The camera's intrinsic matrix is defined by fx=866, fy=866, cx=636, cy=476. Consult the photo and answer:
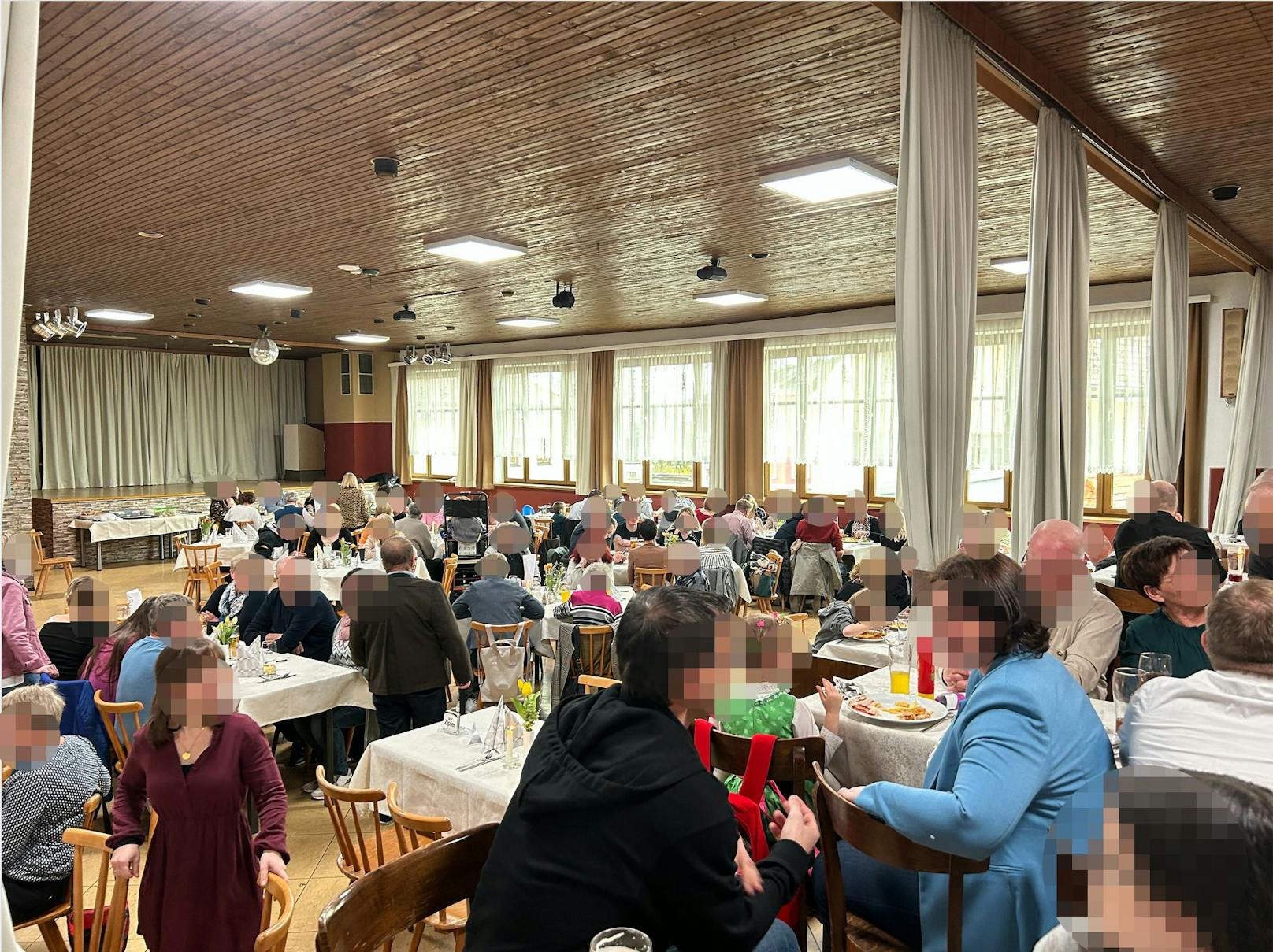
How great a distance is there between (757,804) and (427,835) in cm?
99

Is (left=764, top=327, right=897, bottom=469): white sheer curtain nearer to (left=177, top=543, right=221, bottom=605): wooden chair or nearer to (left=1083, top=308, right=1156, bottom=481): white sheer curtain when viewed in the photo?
(left=1083, top=308, right=1156, bottom=481): white sheer curtain

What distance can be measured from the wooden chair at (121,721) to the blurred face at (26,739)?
898mm

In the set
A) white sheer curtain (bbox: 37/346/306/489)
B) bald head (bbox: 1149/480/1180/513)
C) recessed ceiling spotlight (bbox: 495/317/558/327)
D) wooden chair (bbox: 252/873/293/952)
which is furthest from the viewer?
white sheer curtain (bbox: 37/346/306/489)

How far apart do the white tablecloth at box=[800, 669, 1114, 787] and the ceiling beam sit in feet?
8.40

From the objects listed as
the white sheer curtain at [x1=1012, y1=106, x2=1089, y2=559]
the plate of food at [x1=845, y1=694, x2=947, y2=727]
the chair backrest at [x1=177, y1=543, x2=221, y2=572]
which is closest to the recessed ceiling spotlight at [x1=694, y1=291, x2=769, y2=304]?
the white sheer curtain at [x1=1012, y1=106, x2=1089, y2=559]

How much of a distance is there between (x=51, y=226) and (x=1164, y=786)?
24.9ft

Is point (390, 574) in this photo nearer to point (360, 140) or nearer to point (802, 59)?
point (360, 140)

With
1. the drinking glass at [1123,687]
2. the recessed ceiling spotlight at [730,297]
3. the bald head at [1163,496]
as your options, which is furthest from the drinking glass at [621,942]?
A: the recessed ceiling spotlight at [730,297]

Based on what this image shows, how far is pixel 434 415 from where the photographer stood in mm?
16422

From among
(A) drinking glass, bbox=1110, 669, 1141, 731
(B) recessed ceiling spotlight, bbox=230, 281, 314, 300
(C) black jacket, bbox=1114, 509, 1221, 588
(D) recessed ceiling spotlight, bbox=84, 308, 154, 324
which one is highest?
(D) recessed ceiling spotlight, bbox=84, 308, 154, 324

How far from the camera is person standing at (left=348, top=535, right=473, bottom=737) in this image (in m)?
4.08

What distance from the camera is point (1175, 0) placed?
3172 millimetres

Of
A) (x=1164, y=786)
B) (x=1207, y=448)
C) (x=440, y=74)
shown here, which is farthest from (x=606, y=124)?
(x=1207, y=448)

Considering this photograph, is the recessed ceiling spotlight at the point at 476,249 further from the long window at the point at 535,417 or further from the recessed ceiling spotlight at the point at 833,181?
the long window at the point at 535,417
